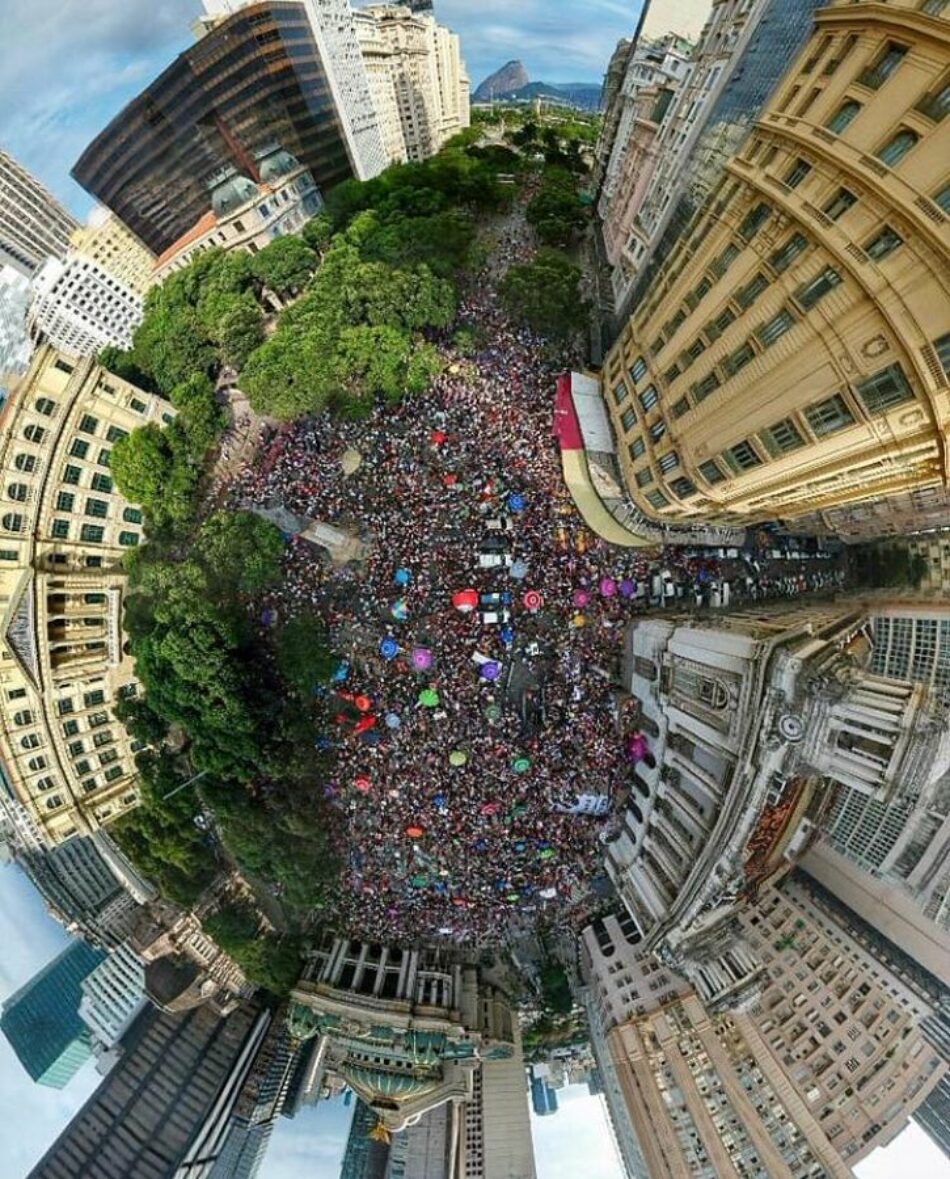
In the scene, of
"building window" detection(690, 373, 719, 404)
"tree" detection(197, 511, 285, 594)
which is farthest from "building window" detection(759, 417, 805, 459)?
"tree" detection(197, 511, 285, 594)

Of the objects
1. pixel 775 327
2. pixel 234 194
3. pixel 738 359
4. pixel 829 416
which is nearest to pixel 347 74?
pixel 234 194

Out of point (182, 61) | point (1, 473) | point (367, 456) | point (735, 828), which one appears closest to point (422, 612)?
point (367, 456)

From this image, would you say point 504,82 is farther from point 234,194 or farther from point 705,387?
point 705,387

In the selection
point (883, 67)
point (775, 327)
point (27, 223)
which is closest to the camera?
point (883, 67)

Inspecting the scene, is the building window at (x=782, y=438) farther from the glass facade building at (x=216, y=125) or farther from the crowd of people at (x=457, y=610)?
the glass facade building at (x=216, y=125)

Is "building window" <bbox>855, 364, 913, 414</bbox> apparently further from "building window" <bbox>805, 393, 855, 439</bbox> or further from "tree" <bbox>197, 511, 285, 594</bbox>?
"tree" <bbox>197, 511, 285, 594</bbox>

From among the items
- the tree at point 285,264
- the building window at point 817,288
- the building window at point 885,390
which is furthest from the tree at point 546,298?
the building window at point 885,390

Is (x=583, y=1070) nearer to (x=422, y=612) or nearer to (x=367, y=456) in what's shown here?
(x=422, y=612)
